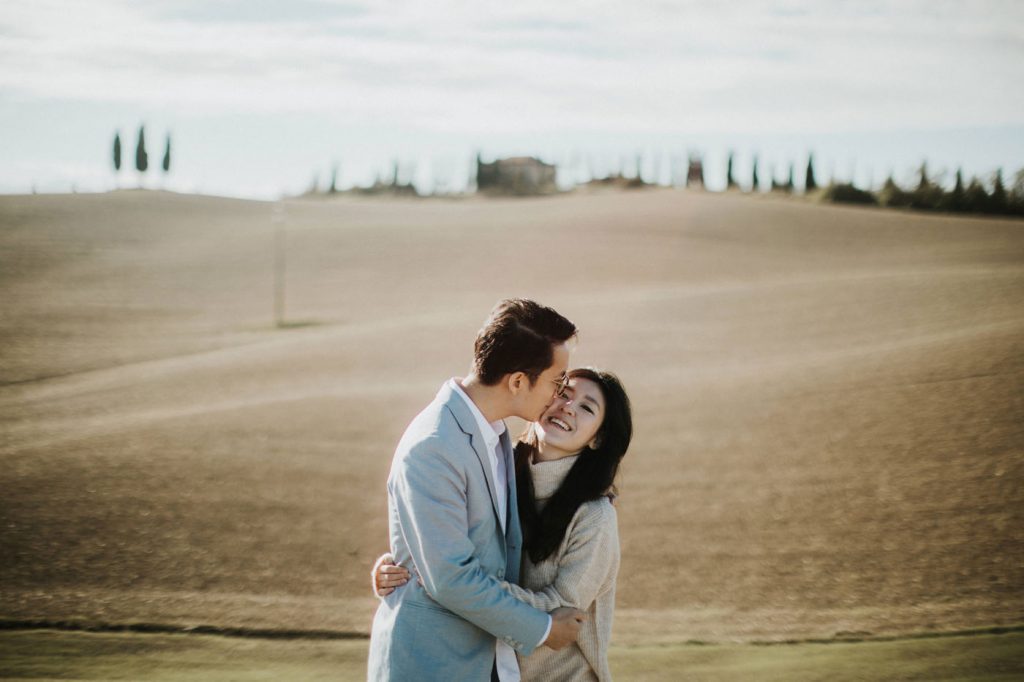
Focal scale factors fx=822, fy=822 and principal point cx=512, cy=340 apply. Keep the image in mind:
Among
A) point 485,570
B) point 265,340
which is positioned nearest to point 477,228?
point 265,340

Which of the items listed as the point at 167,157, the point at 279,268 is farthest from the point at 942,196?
the point at 167,157

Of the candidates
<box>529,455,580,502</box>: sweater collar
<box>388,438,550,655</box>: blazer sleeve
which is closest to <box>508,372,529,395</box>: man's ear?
<box>388,438,550,655</box>: blazer sleeve

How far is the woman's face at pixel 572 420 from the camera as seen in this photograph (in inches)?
133

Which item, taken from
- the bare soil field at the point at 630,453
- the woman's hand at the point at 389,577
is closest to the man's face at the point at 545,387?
the woman's hand at the point at 389,577

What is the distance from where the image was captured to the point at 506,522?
316 cm

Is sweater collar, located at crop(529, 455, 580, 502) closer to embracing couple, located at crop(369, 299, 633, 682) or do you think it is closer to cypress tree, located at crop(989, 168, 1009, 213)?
embracing couple, located at crop(369, 299, 633, 682)

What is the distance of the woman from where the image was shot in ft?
10.5

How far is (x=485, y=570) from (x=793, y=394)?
12484 millimetres

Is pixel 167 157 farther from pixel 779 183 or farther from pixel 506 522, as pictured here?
pixel 506 522

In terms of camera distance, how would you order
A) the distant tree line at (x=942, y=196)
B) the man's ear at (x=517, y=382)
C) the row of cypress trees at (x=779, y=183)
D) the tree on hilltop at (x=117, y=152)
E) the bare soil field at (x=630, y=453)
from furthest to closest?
1. the row of cypress trees at (x=779, y=183)
2. the tree on hilltop at (x=117, y=152)
3. the distant tree line at (x=942, y=196)
4. the bare soil field at (x=630, y=453)
5. the man's ear at (x=517, y=382)

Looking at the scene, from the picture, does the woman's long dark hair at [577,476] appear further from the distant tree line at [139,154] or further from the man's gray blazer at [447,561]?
the distant tree line at [139,154]

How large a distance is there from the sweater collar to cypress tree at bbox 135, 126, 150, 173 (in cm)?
6876

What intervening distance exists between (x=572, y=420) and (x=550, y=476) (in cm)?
26

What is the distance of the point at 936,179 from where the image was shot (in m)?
60.7
